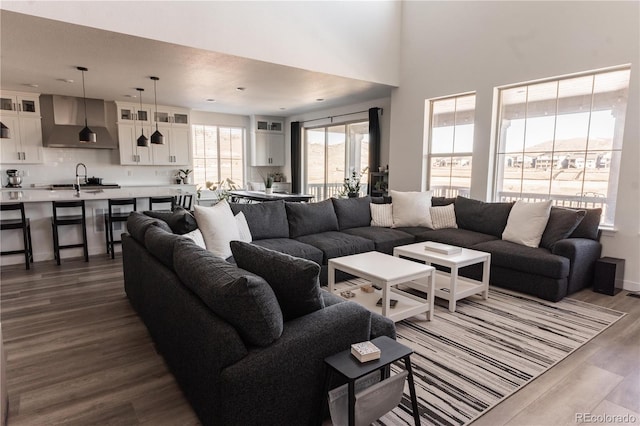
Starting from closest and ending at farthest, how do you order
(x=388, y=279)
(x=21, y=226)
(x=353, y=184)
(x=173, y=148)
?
(x=388, y=279) → (x=21, y=226) → (x=353, y=184) → (x=173, y=148)

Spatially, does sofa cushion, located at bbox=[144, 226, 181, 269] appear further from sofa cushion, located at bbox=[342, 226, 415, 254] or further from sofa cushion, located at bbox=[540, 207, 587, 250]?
sofa cushion, located at bbox=[540, 207, 587, 250]

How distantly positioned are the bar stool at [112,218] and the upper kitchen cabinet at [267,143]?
4.45m

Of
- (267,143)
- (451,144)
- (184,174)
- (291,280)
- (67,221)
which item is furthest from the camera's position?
(267,143)

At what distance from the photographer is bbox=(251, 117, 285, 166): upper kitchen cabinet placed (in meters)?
9.63

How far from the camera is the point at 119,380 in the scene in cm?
228

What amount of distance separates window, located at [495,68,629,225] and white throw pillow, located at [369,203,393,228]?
1640 millimetres

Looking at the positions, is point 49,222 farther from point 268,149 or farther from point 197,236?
point 268,149

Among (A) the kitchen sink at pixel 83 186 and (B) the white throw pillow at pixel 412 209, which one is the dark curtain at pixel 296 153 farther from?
(B) the white throw pillow at pixel 412 209

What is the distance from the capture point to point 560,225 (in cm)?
393

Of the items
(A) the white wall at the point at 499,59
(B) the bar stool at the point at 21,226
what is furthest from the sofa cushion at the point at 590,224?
(B) the bar stool at the point at 21,226

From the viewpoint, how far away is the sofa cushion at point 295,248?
3.84 metres

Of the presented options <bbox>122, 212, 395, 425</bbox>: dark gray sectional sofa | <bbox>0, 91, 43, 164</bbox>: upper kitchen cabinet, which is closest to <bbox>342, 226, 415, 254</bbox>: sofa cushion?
<bbox>122, 212, 395, 425</bbox>: dark gray sectional sofa

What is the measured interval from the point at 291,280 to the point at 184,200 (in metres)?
5.22

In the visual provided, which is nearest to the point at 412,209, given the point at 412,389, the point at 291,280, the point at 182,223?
the point at 182,223
